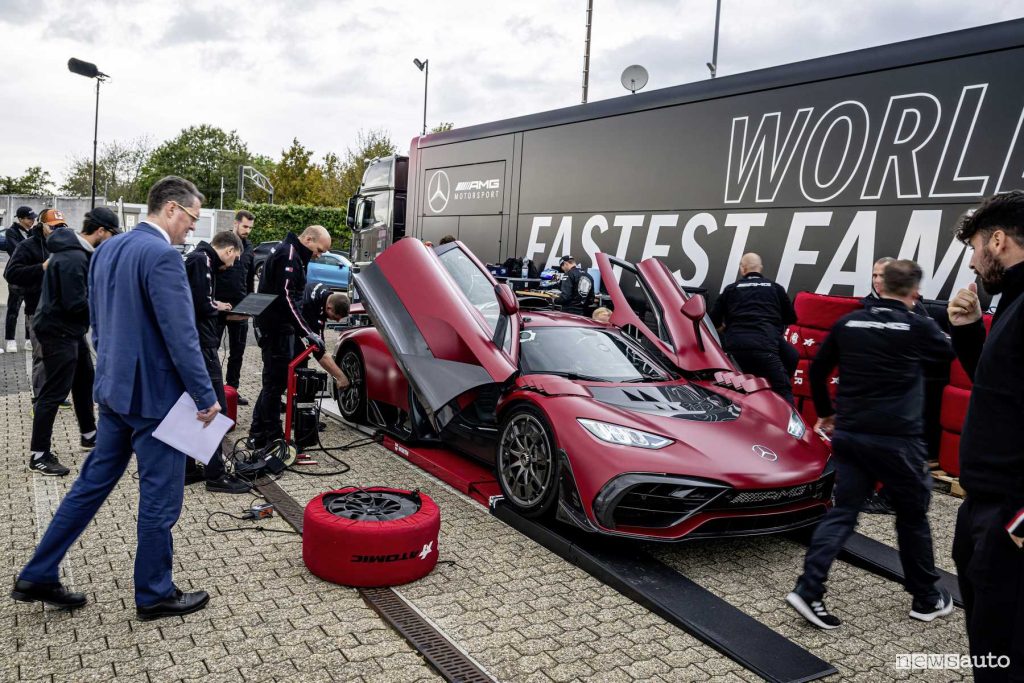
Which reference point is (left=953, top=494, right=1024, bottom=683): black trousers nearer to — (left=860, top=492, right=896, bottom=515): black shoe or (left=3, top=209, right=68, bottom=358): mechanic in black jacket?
(left=860, top=492, right=896, bottom=515): black shoe

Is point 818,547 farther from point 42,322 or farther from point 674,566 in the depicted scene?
point 42,322

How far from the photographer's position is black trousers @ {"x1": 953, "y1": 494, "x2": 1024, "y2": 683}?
1991 mm

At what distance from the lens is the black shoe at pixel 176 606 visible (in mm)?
3314

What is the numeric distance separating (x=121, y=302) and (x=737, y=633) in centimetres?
306

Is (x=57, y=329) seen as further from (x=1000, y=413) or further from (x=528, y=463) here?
(x=1000, y=413)

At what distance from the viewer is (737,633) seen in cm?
347

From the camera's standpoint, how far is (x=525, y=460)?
4766 mm

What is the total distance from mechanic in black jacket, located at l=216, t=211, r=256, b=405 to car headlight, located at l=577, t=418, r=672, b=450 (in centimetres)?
431

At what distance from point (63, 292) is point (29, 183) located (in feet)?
238

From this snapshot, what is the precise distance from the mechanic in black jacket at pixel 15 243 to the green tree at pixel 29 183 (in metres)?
63.5

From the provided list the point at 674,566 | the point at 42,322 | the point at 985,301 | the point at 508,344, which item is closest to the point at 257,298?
the point at 42,322

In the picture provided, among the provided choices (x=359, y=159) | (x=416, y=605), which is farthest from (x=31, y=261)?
(x=359, y=159)

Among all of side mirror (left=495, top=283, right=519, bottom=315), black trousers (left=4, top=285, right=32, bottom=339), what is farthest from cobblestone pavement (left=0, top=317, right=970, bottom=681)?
black trousers (left=4, top=285, right=32, bottom=339)

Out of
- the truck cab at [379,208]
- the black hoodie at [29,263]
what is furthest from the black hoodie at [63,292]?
the truck cab at [379,208]
